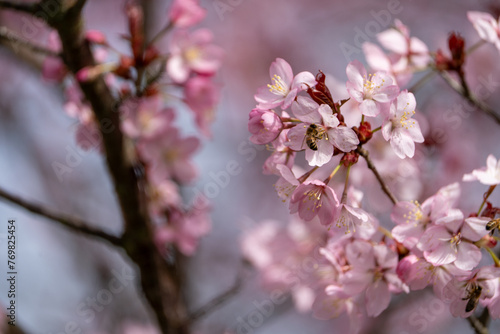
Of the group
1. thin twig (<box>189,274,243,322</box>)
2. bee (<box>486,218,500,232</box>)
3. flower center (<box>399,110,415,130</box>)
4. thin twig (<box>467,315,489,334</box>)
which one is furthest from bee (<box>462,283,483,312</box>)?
thin twig (<box>189,274,243,322</box>)

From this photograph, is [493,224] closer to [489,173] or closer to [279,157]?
[489,173]

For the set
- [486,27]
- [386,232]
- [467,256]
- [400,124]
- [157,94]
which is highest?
[486,27]

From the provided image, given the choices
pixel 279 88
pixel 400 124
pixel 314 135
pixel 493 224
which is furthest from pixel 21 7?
pixel 493 224

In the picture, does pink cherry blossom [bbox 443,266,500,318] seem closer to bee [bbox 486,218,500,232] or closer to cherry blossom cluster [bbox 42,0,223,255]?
bee [bbox 486,218,500,232]

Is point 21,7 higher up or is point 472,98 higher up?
point 472,98

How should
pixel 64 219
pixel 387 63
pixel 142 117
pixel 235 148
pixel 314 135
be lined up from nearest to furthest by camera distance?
pixel 314 135 → pixel 387 63 → pixel 64 219 → pixel 142 117 → pixel 235 148

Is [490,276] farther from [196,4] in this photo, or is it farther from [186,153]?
[196,4]

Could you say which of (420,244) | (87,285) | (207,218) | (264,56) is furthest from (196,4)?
(264,56)
